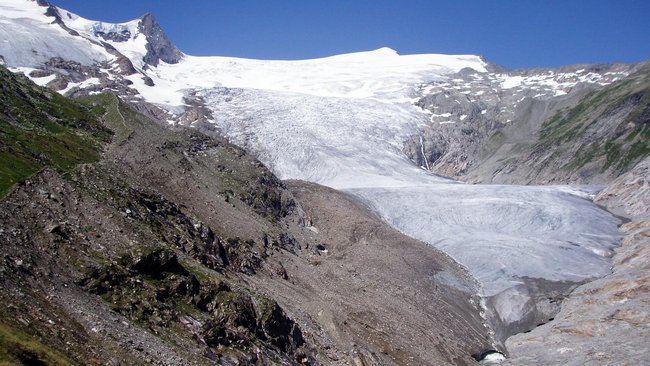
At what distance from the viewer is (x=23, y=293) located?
2319 cm

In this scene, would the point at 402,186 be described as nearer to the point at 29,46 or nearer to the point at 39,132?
the point at 39,132

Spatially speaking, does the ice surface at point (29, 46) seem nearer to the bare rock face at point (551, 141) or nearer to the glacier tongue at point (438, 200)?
the glacier tongue at point (438, 200)

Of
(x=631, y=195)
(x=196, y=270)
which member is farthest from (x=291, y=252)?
(x=631, y=195)

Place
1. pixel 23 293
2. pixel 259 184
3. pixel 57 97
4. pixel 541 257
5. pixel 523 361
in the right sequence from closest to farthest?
pixel 23 293 < pixel 523 361 < pixel 57 97 < pixel 259 184 < pixel 541 257

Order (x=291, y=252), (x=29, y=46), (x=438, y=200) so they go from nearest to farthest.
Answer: (x=291, y=252) < (x=438, y=200) < (x=29, y=46)

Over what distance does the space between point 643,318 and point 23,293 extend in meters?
51.6

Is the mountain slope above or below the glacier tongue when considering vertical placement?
below

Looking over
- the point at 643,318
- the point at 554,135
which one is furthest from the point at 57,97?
the point at 554,135

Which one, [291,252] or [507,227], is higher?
[507,227]

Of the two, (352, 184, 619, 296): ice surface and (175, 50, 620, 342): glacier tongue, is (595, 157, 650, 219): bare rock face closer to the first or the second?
(352, 184, 619, 296): ice surface

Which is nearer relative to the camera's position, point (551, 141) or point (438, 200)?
point (438, 200)

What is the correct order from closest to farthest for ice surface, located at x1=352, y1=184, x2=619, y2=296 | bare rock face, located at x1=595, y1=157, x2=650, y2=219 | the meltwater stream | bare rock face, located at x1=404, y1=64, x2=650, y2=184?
the meltwater stream
ice surface, located at x1=352, y1=184, x2=619, y2=296
bare rock face, located at x1=595, y1=157, x2=650, y2=219
bare rock face, located at x1=404, y1=64, x2=650, y2=184

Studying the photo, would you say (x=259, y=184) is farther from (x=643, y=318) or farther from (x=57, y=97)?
(x=643, y=318)

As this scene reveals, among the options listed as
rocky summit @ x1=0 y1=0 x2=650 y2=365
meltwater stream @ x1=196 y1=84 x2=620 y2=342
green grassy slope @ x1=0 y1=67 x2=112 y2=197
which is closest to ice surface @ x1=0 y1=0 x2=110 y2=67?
meltwater stream @ x1=196 y1=84 x2=620 y2=342
